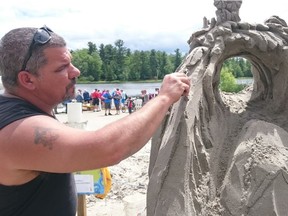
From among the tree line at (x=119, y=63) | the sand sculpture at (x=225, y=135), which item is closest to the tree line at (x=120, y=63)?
the tree line at (x=119, y=63)

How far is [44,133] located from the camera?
142 centimetres

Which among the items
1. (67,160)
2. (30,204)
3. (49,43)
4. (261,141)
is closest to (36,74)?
(49,43)

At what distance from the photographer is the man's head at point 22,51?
1.54 m

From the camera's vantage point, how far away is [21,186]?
1514 mm

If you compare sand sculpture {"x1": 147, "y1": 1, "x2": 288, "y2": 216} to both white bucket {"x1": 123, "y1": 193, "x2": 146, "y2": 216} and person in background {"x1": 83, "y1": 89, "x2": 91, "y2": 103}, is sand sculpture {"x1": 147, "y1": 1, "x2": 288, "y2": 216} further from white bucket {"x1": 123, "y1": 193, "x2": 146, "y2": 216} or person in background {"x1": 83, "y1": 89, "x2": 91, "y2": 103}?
person in background {"x1": 83, "y1": 89, "x2": 91, "y2": 103}

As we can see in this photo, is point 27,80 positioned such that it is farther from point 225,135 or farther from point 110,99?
point 110,99

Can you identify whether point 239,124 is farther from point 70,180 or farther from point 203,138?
point 70,180

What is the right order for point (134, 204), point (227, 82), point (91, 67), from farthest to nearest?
point (91, 67) → point (227, 82) → point (134, 204)

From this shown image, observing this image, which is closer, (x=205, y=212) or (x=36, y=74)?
(x=36, y=74)

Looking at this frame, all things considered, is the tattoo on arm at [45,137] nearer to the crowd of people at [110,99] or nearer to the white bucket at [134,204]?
the white bucket at [134,204]

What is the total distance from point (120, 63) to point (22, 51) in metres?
49.4

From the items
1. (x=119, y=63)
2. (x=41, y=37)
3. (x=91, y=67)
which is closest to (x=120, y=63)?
(x=119, y=63)

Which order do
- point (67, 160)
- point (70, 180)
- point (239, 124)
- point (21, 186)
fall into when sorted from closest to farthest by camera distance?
1. point (67, 160)
2. point (21, 186)
3. point (70, 180)
4. point (239, 124)

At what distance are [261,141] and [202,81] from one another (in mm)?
542
